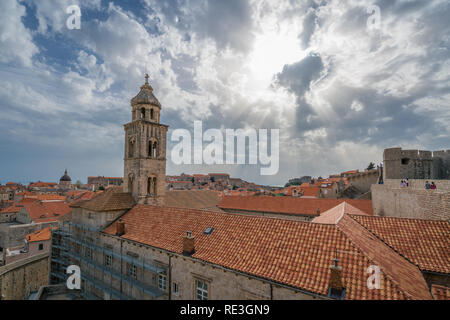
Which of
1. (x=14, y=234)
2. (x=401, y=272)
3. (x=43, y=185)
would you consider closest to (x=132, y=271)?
(x=401, y=272)

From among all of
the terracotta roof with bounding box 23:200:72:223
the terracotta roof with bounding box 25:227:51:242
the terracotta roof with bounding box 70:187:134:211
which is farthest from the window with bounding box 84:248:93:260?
the terracotta roof with bounding box 23:200:72:223

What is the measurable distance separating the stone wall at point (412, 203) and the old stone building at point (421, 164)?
401 centimetres

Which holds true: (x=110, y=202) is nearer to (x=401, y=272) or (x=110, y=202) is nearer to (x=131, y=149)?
(x=131, y=149)

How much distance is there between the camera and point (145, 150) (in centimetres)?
2097

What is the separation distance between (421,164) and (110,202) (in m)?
31.4

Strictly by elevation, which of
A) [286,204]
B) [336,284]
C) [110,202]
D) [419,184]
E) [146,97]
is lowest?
[286,204]

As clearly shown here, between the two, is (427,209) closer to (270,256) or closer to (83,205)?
(270,256)

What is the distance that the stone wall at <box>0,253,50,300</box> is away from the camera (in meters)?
19.9

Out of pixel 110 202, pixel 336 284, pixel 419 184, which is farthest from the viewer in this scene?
pixel 110 202

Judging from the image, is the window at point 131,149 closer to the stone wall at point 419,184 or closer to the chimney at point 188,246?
the chimney at point 188,246

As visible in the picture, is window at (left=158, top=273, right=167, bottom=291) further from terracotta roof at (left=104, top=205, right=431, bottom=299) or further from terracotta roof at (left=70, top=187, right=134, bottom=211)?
terracotta roof at (left=70, top=187, right=134, bottom=211)

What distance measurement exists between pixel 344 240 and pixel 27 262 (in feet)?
103

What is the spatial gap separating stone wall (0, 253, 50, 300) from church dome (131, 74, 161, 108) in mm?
21100

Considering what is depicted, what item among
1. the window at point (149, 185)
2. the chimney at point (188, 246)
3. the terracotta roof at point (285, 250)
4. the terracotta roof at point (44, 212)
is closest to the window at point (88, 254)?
the terracotta roof at point (285, 250)
